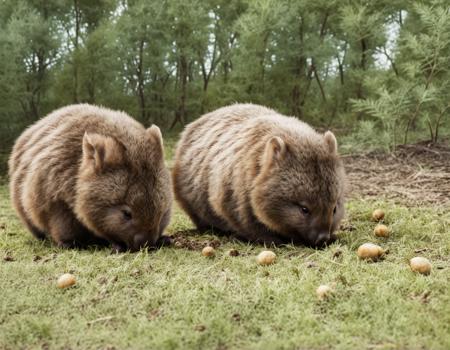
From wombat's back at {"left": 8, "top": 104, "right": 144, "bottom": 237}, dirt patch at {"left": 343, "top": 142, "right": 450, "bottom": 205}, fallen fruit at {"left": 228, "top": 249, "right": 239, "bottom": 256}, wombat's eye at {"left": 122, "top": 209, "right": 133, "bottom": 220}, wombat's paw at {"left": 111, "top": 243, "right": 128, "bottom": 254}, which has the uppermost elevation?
wombat's back at {"left": 8, "top": 104, "right": 144, "bottom": 237}

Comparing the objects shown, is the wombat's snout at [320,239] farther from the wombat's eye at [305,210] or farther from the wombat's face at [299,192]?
the wombat's eye at [305,210]

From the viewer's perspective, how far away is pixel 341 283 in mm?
3779

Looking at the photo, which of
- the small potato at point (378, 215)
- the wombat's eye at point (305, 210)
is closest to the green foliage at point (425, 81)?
the small potato at point (378, 215)

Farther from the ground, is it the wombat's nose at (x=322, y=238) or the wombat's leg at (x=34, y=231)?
the wombat's nose at (x=322, y=238)

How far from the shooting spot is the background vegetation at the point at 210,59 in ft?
41.9

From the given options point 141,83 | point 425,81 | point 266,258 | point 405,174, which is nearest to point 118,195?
point 266,258

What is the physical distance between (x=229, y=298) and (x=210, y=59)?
1645 centimetres

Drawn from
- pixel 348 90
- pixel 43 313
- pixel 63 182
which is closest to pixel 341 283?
pixel 43 313

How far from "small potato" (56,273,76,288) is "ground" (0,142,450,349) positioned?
0.17ft

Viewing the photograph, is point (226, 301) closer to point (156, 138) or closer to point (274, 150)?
point (274, 150)

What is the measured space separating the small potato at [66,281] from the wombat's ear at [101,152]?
4.00 ft

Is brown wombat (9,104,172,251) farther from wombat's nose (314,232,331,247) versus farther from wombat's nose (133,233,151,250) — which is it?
wombat's nose (314,232,331,247)

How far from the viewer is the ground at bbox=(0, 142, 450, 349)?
3.08m

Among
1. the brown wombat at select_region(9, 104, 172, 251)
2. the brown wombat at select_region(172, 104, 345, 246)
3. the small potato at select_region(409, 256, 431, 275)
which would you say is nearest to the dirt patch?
the brown wombat at select_region(172, 104, 345, 246)
